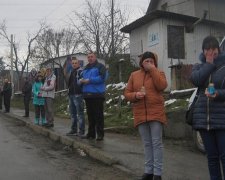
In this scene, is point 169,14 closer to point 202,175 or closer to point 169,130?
point 169,130

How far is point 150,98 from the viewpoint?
6438mm

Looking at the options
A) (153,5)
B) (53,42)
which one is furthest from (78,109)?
(53,42)

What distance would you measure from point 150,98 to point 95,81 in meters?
3.94

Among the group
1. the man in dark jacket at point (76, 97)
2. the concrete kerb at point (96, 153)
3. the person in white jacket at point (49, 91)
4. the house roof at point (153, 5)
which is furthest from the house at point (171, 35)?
the concrete kerb at point (96, 153)

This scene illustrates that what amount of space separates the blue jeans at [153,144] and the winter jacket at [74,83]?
4661 mm

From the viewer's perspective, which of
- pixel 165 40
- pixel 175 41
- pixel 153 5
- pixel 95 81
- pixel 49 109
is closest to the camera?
pixel 95 81

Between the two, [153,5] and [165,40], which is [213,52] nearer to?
[165,40]

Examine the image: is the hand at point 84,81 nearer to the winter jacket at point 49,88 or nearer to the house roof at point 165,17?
the winter jacket at point 49,88

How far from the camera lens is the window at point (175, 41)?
24219 mm

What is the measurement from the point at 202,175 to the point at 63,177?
6.75 feet

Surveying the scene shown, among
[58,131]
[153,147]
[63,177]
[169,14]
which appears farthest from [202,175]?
[169,14]

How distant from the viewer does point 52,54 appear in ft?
191

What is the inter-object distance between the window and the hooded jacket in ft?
58.0

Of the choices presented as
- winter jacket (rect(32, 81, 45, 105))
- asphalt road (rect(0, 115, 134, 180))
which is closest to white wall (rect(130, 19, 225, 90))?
winter jacket (rect(32, 81, 45, 105))
